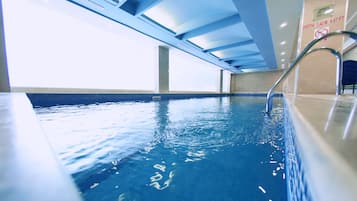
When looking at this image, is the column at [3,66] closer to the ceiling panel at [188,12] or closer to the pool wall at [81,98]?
the pool wall at [81,98]

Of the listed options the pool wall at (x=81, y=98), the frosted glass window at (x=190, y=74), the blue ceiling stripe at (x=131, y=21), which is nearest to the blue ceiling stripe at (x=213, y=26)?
the blue ceiling stripe at (x=131, y=21)

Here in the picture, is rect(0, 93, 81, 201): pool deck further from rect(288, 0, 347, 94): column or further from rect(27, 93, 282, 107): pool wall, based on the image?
rect(27, 93, 282, 107): pool wall

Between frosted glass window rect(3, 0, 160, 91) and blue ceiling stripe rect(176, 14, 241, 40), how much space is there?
1.31 metres

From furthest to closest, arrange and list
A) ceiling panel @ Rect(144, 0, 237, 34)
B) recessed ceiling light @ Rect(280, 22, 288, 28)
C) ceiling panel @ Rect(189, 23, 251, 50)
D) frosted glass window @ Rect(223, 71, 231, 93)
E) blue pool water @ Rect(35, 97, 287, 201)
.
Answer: frosted glass window @ Rect(223, 71, 231, 93) → ceiling panel @ Rect(189, 23, 251, 50) → recessed ceiling light @ Rect(280, 22, 288, 28) → ceiling panel @ Rect(144, 0, 237, 34) → blue pool water @ Rect(35, 97, 287, 201)

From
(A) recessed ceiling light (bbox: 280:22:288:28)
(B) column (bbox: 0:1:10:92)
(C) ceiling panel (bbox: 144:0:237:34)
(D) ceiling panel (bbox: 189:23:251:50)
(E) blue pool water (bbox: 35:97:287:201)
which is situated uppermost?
(C) ceiling panel (bbox: 144:0:237:34)

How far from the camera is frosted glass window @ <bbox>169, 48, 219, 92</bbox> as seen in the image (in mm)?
8117

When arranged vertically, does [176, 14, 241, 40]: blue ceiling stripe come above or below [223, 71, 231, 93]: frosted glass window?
above

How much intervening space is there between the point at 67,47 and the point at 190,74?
22.2 feet

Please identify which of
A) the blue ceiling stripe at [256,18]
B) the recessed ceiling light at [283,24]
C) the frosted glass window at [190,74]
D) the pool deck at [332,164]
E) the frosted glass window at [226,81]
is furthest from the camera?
the frosted glass window at [226,81]

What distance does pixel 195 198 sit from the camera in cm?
65

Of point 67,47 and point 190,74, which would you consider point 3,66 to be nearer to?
point 67,47

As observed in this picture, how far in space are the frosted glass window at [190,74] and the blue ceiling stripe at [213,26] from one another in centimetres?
165

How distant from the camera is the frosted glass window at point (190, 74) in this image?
812cm

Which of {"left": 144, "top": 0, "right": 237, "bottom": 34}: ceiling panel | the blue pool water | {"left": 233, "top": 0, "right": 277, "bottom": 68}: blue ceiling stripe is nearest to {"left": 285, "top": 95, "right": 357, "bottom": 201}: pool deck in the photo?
the blue pool water
